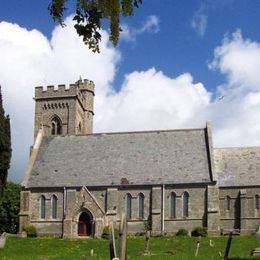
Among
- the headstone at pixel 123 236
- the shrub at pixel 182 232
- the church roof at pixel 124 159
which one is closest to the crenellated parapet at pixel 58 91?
the church roof at pixel 124 159

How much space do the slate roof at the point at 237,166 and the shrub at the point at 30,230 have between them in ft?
65.0

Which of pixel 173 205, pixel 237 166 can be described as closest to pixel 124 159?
pixel 173 205

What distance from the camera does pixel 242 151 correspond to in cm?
6956

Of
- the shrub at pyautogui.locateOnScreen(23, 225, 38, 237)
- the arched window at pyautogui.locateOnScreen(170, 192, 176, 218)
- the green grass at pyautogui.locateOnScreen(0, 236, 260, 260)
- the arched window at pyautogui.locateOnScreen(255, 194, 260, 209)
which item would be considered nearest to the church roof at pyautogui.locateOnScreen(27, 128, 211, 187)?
the arched window at pyautogui.locateOnScreen(170, 192, 176, 218)

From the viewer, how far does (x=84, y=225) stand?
64.5 meters

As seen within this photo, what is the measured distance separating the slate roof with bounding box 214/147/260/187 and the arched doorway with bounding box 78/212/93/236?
46.6 ft

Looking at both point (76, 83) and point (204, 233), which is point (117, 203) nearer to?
point (204, 233)

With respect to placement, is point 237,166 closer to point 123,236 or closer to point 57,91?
point 57,91

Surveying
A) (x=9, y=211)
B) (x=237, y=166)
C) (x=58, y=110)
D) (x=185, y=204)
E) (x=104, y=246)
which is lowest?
(x=104, y=246)

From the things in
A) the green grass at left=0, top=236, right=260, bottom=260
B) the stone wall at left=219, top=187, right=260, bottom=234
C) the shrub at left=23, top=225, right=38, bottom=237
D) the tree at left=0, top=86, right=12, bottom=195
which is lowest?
the green grass at left=0, top=236, right=260, bottom=260

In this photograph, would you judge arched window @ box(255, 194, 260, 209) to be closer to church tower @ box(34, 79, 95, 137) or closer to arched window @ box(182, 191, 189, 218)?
arched window @ box(182, 191, 189, 218)

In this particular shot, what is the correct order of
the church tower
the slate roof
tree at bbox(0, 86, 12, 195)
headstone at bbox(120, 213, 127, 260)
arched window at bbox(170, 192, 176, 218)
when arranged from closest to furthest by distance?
headstone at bbox(120, 213, 127, 260), tree at bbox(0, 86, 12, 195), arched window at bbox(170, 192, 176, 218), the slate roof, the church tower

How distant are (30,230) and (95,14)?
196ft

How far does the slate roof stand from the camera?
65.8 meters
